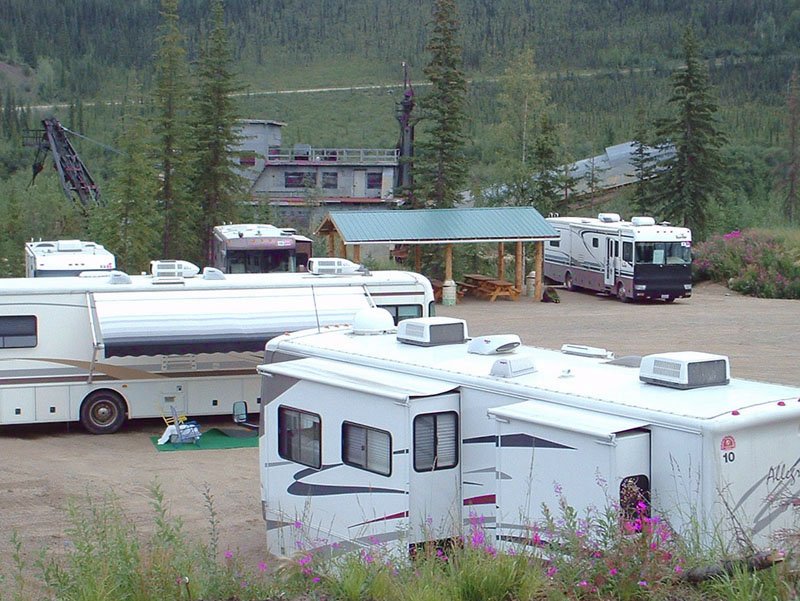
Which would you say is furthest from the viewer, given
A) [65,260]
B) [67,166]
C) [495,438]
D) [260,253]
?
[67,166]

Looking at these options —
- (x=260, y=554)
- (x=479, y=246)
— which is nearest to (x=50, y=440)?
(x=260, y=554)

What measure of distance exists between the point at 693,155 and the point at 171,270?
27.3 meters

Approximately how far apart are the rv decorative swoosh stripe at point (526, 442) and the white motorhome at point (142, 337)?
8.59m

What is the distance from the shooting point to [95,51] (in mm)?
115812

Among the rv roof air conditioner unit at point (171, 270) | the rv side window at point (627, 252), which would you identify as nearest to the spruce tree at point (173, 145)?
the rv side window at point (627, 252)

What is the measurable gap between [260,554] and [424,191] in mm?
24532

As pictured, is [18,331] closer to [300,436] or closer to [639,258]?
[300,436]

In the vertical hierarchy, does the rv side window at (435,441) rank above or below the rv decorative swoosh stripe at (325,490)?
above

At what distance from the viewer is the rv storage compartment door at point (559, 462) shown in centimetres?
684

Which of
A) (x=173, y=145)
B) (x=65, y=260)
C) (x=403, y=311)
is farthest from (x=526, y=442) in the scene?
(x=173, y=145)

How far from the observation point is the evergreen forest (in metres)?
73.4

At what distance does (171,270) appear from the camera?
16.8 m

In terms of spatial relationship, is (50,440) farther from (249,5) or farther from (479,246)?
(249,5)

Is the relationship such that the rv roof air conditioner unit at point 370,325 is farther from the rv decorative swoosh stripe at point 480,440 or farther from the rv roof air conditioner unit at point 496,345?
the rv decorative swoosh stripe at point 480,440
